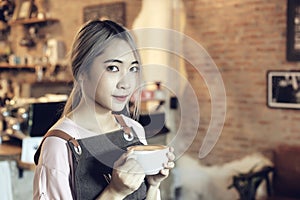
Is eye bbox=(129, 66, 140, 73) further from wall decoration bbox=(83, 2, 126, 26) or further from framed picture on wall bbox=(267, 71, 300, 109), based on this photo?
wall decoration bbox=(83, 2, 126, 26)

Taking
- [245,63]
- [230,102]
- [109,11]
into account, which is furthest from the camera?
[109,11]

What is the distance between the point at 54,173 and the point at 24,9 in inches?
245

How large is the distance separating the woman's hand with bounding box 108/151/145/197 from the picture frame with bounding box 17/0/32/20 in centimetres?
614

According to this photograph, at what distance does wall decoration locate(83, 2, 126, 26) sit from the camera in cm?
519

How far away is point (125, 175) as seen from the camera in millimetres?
975

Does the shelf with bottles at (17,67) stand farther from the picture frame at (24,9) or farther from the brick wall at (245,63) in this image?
the brick wall at (245,63)

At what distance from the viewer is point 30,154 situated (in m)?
2.62

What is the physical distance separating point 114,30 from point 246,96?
10.2 feet

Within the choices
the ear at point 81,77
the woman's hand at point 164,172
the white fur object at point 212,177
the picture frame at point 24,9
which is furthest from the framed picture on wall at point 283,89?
the picture frame at point 24,9

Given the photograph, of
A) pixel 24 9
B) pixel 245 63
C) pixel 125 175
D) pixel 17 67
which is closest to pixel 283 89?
pixel 245 63

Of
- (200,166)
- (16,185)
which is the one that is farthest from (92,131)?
(200,166)

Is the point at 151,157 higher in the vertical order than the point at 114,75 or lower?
lower

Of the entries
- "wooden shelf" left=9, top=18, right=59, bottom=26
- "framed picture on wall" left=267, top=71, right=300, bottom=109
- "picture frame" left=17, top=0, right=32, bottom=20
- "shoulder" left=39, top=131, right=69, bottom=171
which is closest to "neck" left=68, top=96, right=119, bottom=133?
"shoulder" left=39, top=131, right=69, bottom=171

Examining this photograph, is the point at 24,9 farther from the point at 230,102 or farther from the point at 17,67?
the point at 230,102
